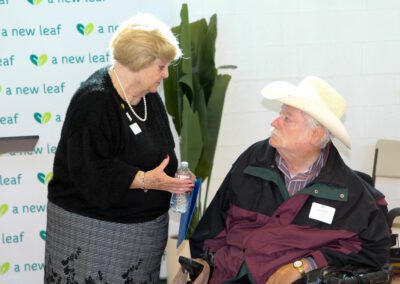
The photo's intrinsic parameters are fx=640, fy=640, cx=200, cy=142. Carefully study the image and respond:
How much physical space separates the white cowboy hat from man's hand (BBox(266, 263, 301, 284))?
1.80 ft

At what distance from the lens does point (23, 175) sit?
400cm

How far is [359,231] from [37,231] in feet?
7.58

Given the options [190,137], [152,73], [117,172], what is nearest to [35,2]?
[190,137]

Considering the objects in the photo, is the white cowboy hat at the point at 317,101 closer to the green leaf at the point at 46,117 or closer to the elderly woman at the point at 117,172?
Answer: the elderly woman at the point at 117,172

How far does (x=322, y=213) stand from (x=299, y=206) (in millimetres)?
94

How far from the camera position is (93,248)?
262cm

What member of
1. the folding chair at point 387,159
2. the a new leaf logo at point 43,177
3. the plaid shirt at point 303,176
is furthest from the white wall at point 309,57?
the plaid shirt at point 303,176

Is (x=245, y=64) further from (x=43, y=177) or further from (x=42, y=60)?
(x=43, y=177)

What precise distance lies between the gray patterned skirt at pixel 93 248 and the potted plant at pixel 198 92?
92 cm

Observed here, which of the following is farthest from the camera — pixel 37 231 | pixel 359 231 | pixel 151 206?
pixel 37 231

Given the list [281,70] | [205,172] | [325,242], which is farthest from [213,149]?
[325,242]

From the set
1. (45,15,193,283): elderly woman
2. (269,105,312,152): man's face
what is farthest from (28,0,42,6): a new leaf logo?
(269,105,312,152): man's face

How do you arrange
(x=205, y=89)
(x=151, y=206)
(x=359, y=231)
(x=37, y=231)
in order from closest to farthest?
(x=359, y=231)
(x=151, y=206)
(x=205, y=89)
(x=37, y=231)

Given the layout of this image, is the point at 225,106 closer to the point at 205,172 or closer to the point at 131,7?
the point at 205,172
